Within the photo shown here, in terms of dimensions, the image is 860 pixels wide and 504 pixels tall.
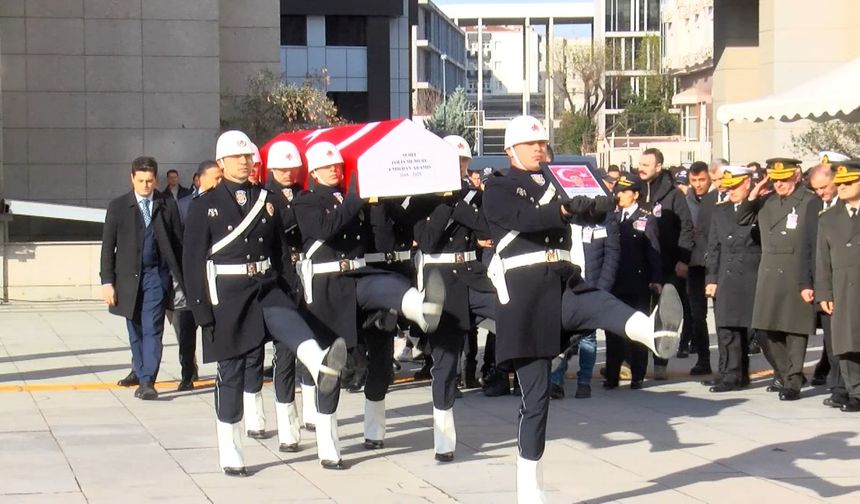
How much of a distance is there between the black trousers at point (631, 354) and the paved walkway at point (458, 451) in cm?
23

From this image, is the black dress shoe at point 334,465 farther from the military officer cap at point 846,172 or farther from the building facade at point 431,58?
the building facade at point 431,58

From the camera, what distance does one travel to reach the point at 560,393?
12.4 m

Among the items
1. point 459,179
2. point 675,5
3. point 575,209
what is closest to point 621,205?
point 459,179

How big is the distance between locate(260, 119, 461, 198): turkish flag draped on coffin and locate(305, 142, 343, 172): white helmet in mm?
143

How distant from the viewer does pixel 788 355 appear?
12.6 metres

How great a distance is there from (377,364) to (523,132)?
2434 mm

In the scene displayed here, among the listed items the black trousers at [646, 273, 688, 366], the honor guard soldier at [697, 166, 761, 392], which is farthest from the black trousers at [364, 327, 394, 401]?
the black trousers at [646, 273, 688, 366]

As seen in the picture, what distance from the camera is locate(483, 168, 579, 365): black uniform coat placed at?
26.6 ft

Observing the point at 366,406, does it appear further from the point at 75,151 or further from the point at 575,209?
the point at 75,151

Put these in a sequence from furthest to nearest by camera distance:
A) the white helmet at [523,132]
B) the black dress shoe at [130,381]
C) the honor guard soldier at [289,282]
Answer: the black dress shoe at [130,381] → the honor guard soldier at [289,282] → the white helmet at [523,132]

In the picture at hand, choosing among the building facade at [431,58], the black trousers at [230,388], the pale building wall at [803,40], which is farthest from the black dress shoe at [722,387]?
the building facade at [431,58]

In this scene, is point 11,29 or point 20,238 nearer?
point 20,238

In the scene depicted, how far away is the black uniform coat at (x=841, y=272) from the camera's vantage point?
A: 38.1 ft

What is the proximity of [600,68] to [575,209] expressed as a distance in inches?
3978
